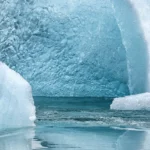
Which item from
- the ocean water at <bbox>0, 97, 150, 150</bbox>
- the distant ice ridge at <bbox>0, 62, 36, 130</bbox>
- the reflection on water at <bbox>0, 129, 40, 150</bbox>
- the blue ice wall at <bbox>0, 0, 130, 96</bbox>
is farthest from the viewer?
the blue ice wall at <bbox>0, 0, 130, 96</bbox>

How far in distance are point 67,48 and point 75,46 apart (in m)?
0.34

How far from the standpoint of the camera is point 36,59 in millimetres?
23547

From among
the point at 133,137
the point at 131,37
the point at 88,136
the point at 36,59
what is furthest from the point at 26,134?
the point at 36,59

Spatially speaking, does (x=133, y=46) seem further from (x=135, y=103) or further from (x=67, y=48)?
(x=135, y=103)

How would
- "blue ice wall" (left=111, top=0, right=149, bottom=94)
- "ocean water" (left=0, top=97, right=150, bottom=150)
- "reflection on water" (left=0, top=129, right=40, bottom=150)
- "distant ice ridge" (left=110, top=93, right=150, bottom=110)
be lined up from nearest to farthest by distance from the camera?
"reflection on water" (left=0, top=129, right=40, bottom=150)
"ocean water" (left=0, top=97, right=150, bottom=150)
"distant ice ridge" (left=110, top=93, right=150, bottom=110)
"blue ice wall" (left=111, top=0, right=149, bottom=94)

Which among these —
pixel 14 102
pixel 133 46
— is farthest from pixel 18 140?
pixel 133 46

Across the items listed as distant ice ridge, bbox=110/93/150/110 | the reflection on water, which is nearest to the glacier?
distant ice ridge, bbox=110/93/150/110

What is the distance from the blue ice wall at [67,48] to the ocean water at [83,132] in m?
7.78

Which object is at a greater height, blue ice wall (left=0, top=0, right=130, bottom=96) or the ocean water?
blue ice wall (left=0, top=0, right=130, bottom=96)

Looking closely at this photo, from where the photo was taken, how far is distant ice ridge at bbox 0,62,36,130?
10.6 meters

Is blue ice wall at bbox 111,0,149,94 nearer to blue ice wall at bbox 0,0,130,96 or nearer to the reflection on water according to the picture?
blue ice wall at bbox 0,0,130,96

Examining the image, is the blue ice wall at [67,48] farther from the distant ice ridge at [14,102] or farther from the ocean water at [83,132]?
the distant ice ridge at [14,102]

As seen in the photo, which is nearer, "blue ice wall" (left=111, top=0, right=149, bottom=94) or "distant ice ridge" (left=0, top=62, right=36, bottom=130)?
"distant ice ridge" (left=0, top=62, right=36, bottom=130)

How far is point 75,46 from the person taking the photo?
23.3m
